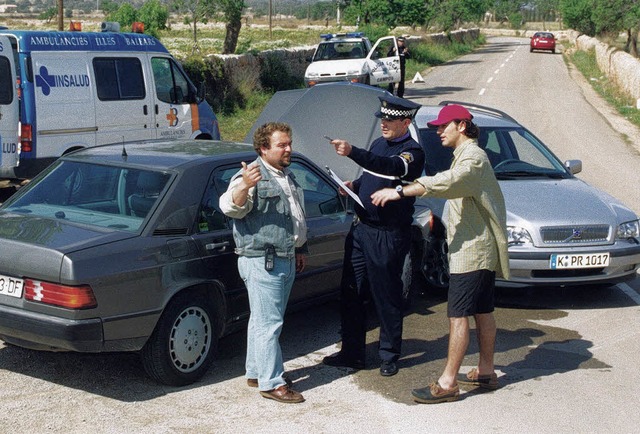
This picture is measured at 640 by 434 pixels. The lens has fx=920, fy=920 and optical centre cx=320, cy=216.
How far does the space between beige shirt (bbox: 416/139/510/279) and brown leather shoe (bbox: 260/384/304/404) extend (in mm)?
1221

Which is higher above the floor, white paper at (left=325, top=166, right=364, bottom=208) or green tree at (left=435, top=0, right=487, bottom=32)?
white paper at (left=325, top=166, right=364, bottom=208)

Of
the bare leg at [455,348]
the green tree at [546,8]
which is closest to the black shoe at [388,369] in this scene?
the bare leg at [455,348]

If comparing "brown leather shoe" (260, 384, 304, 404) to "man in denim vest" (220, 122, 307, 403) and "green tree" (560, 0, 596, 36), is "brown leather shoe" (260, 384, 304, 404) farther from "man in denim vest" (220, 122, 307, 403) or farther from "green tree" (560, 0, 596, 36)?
"green tree" (560, 0, 596, 36)

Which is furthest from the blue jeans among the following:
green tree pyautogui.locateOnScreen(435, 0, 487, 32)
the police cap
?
green tree pyautogui.locateOnScreen(435, 0, 487, 32)

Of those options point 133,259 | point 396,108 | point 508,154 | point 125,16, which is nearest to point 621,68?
point 125,16

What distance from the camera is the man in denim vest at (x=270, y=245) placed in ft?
17.9

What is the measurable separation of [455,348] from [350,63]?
19.9 meters

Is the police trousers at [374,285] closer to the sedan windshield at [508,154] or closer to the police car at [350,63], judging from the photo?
the sedan windshield at [508,154]

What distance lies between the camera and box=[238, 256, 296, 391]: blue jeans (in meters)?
5.48

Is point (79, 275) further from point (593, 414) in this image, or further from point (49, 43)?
point (49, 43)

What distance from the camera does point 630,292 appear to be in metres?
8.51

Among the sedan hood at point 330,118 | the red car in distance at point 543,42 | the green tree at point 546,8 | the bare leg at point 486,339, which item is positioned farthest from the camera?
the green tree at point 546,8

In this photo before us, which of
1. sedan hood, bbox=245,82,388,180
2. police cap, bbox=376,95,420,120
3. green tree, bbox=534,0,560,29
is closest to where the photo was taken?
police cap, bbox=376,95,420,120

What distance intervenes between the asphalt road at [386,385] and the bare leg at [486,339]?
0.57 ft
